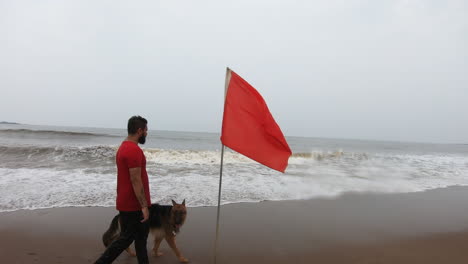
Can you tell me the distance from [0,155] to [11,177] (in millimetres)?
7033

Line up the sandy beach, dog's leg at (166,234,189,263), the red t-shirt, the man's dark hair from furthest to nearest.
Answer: the sandy beach
dog's leg at (166,234,189,263)
the man's dark hair
the red t-shirt

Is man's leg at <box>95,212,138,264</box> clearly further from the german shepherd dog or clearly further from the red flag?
the red flag

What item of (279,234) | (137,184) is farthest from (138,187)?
(279,234)

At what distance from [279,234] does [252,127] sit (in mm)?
2518

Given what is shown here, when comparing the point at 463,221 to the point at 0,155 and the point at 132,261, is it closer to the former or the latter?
the point at 132,261

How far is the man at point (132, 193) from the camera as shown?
295cm

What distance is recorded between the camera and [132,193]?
10.0 feet

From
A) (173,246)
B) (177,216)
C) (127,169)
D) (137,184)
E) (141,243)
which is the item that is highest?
(127,169)

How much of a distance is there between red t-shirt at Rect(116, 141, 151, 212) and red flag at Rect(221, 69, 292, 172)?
1.20m

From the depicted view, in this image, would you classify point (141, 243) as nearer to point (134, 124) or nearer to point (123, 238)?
point (123, 238)

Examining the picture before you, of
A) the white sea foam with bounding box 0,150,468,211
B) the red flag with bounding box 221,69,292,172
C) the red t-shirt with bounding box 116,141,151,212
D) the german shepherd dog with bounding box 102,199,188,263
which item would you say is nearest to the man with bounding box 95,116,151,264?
the red t-shirt with bounding box 116,141,151,212

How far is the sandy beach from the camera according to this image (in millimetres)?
4195

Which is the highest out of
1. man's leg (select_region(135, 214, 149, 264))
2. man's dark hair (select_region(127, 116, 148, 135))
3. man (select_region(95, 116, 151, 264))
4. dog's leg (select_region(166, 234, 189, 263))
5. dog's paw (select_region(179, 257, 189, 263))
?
man's dark hair (select_region(127, 116, 148, 135))

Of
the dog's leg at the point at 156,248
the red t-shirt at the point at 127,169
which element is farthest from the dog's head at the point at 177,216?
the red t-shirt at the point at 127,169
